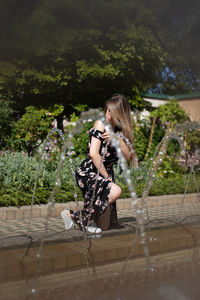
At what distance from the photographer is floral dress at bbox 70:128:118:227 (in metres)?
3.90

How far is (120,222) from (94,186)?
2.72 ft

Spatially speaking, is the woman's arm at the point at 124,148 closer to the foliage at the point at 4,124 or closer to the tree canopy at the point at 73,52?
the foliage at the point at 4,124

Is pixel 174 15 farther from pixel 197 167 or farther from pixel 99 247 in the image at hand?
pixel 99 247

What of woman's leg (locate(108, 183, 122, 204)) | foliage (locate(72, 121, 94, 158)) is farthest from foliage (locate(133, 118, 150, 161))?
woman's leg (locate(108, 183, 122, 204))

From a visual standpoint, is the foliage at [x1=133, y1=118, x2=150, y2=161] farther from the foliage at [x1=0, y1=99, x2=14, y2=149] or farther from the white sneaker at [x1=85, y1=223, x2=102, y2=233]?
the white sneaker at [x1=85, y1=223, x2=102, y2=233]

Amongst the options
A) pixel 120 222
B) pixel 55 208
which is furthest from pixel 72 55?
pixel 120 222

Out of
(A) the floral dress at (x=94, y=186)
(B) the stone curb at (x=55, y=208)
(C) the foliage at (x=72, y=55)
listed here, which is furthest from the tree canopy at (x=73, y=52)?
(A) the floral dress at (x=94, y=186)

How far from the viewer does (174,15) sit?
22438mm

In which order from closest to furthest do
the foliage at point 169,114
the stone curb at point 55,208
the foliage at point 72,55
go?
the stone curb at point 55,208
the foliage at point 169,114
the foliage at point 72,55

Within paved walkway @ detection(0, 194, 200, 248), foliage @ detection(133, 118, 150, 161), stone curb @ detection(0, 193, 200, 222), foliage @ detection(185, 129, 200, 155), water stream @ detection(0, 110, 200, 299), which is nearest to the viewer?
water stream @ detection(0, 110, 200, 299)

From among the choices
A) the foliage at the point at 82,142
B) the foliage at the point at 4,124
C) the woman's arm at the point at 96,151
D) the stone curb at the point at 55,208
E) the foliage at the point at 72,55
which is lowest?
the stone curb at the point at 55,208

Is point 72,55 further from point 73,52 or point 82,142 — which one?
point 82,142

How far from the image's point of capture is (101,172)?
3.94m

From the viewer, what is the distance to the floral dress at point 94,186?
390 centimetres
